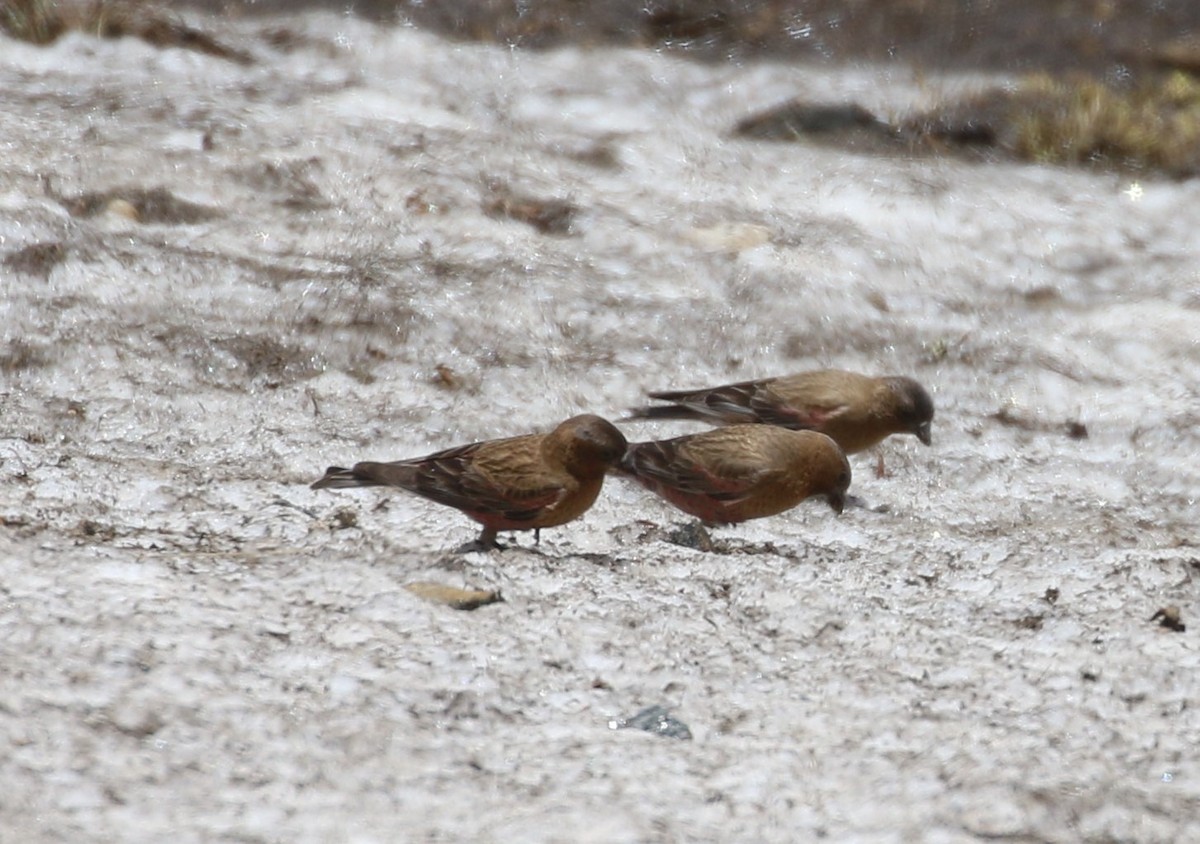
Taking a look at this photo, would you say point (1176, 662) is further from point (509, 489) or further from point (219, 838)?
point (219, 838)

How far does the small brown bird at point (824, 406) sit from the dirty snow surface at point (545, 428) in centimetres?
26

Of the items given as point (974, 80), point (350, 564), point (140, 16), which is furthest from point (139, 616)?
point (974, 80)

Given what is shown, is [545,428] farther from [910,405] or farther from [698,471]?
[910,405]

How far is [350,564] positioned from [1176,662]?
8.52 feet

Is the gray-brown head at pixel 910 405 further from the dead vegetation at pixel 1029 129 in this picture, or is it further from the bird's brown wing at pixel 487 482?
the dead vegetation at pixel 1029 129

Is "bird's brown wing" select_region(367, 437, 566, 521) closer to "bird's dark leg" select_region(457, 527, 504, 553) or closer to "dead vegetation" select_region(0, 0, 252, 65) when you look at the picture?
"bird's dark leg" select_region(457, 527, 504, 553)

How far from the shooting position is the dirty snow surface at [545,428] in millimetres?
3744

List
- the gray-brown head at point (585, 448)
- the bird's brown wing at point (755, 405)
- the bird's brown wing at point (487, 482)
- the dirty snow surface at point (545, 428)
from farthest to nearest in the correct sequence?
1. the bird's brown wing at point (755, 405)
2. the gray-brown head at point (585, 448)
3. the bird's brown wing at point (487, 482)
4. the dirty snow surface at point (545, 428)

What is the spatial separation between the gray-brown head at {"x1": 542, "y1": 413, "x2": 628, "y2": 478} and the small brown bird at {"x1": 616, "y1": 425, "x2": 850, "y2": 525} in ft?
0.69

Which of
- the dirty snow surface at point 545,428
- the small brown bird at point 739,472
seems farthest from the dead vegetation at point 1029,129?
the small brown bird at point 739,472

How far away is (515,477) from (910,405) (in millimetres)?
1918

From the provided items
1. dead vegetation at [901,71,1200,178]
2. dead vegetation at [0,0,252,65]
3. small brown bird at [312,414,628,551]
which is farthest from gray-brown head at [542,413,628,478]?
dead vegetation at [0,0,252,65]

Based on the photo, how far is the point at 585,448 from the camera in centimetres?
512

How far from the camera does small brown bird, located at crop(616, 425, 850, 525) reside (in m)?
5.50
